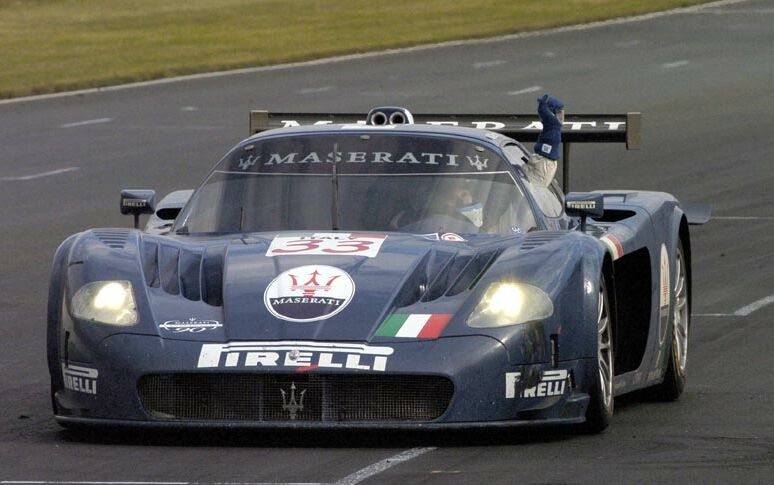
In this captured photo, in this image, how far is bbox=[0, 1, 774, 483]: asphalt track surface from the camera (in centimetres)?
696

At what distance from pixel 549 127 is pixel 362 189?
9.19 feet

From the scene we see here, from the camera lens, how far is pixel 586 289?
24.8 feet

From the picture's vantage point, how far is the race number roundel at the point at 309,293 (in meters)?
7.34

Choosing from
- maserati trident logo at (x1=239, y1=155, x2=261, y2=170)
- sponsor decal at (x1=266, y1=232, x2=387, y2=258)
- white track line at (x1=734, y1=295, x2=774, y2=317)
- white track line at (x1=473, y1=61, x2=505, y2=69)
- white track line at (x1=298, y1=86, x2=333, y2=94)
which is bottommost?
white track line at (x1=473, y1=61, x2=505, y2=69)

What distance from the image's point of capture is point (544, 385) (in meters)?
7.34

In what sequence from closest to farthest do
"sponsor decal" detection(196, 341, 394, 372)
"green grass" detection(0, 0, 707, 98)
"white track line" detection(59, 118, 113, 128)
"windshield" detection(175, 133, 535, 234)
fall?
"sponsor decal" detection(196, 341, 394, 372)
"windshield" detection(175, 133, 535, 234)
"white track line" detection(59, 118, 113, 128)
"green grass" detection(0, 0, 707, 98)

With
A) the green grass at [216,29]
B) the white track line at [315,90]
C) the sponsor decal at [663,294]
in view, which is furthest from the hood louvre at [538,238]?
the green grass at [216,29]

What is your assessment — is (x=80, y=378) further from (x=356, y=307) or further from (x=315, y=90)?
(x=315, y=90)

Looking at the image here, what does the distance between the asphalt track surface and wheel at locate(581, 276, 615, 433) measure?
0.09 m

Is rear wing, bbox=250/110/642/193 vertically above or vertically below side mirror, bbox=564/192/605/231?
below

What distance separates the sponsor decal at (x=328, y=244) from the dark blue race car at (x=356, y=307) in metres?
0.02

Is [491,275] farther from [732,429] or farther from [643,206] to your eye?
[643,206]

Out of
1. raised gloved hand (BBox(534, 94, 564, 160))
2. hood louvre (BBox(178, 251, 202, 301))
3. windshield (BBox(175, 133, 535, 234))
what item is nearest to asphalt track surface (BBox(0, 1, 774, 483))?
hood louvre (BBox(178, 251, 202, 301))

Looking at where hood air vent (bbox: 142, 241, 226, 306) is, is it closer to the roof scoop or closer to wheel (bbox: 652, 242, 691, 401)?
the roof scoop
